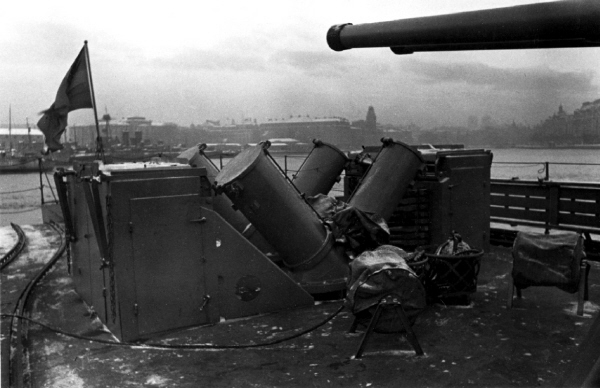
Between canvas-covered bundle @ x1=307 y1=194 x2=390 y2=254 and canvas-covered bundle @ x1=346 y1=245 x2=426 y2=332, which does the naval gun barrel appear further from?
canvas-covered bundle @ x1=307 y1=194 x2=390 y2=254

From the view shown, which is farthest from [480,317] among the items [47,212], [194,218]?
[47,212]

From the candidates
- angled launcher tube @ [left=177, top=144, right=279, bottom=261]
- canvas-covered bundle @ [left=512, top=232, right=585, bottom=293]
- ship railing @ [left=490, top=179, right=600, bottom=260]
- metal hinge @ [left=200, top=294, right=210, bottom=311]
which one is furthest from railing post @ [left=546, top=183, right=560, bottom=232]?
metal hinge @ [left=200, top=294, right=210, bottom=311]

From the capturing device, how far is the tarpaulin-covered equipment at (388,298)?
478 centimetres

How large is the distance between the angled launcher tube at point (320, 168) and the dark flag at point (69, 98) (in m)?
3.40

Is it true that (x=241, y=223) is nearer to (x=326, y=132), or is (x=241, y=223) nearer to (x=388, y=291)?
(x=388, y=291)

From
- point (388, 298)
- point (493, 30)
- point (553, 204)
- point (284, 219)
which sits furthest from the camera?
point (553, 204)

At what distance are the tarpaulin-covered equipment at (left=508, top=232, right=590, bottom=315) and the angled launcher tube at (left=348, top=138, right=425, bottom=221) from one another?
206 centimetres

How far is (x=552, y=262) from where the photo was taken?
5.69 meters

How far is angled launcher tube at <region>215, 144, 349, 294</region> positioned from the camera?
6121 mm

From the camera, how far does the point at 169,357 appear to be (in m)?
4.98

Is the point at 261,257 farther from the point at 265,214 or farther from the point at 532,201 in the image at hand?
the point at 532,201

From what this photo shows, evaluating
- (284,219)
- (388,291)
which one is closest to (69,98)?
(284,219)

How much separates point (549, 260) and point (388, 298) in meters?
2.05

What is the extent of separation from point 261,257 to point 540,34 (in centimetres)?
390
